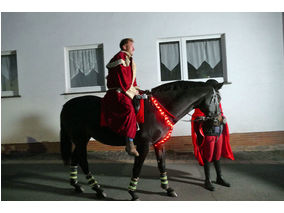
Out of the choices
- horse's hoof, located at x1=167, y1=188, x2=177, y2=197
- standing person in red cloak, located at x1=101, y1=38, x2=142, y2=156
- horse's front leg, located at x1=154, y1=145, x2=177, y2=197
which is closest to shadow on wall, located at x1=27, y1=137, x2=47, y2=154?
standing person in red cloak, located at x1=101, y1=38, x2=142, y2=156

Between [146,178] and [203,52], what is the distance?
219 cm

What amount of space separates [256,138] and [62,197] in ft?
9.24

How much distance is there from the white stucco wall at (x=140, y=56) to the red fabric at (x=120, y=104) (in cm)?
97

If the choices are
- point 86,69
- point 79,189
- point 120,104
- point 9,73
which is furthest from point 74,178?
point 9,73

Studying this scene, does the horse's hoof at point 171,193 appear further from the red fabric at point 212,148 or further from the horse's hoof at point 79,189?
the horse's hoof at point 79,189

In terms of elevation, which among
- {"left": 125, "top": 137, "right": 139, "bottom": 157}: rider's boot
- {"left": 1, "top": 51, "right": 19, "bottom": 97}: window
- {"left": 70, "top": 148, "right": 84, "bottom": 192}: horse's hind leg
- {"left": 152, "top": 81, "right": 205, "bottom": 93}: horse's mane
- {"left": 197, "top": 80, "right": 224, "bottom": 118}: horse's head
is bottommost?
{"left": 70, "top": 148, "right": 84, "bottom": 192}: horse's hind leg

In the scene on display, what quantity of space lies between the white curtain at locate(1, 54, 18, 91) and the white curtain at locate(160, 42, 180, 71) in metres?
2.38

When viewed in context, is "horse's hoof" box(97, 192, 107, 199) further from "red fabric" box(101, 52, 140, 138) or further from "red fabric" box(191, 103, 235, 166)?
"red fabric" box(191, 103, 235, 166)

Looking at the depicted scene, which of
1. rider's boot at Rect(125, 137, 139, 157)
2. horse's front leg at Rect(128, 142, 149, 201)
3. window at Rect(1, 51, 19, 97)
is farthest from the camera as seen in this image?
window at Rect(1, 51, 19, 97)

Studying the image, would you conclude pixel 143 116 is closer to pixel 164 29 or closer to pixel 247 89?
pixel 164 29

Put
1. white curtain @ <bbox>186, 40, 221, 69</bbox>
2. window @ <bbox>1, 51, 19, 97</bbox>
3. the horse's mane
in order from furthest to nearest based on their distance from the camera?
white curtain @ <bbox>186, 40, 221, 69</bbox> → window @ <bbox>1, 51, 19, 97</bbox> → the horse's mane

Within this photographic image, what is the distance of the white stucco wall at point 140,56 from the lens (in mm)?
2338

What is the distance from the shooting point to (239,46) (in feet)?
8.02

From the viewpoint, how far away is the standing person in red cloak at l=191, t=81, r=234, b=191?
2.00m
